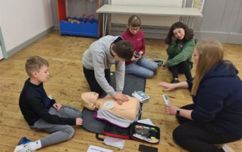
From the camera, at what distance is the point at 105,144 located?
1493mm

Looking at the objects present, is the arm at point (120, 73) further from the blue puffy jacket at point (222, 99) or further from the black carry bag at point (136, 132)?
the blue puffy jacket at point (222, 99)

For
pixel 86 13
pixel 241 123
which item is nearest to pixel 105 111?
pixel 241 123

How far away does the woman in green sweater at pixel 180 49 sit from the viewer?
2.21 meters

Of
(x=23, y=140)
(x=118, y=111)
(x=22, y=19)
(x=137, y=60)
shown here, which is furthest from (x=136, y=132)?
(x=22, y=19)

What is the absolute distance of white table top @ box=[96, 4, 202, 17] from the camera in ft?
9.48

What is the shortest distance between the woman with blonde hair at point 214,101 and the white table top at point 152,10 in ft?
5.66

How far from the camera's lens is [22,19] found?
2994 millimetres

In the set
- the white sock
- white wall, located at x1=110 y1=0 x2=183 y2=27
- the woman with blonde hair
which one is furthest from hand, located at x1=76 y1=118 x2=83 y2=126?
white wall, located at x1=110 y1=0 x2=183 y2=27

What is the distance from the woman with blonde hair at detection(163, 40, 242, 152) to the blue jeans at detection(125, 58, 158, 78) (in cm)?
96

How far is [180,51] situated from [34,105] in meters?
1.59

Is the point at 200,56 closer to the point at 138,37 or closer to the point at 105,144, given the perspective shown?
the point at 105,144

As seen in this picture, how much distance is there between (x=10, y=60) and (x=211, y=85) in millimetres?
2401

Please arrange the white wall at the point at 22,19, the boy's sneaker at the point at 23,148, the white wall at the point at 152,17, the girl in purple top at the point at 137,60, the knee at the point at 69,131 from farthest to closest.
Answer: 1. the white wall at the point at 152,17
2. the white wall at the point at 22,19
3. the girl in purple top at the point at 137,60
4. the knee at the point at 69,131
5. the boy's sneaker at the point at 23,148

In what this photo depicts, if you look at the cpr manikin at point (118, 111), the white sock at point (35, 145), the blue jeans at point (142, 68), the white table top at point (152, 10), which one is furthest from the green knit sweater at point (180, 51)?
the white sock at point (35, 145)
